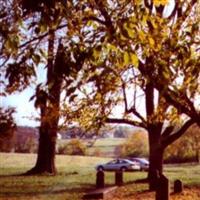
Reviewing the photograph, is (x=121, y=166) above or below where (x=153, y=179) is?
above

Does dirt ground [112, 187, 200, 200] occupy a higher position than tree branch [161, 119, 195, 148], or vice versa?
tree branch [161, 119, 195, 148]

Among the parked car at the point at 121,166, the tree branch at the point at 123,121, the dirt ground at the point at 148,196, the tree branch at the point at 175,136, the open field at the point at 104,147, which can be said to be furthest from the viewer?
the open field at the point at 104,147

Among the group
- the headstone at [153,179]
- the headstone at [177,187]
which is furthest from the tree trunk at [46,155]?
the headstone at [177,187]

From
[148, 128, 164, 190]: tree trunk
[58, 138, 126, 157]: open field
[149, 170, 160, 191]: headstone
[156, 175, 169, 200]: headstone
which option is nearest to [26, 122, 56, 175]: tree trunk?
[148, 128, 164, 190]: tree trunk

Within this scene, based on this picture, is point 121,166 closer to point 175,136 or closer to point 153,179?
point 153,179

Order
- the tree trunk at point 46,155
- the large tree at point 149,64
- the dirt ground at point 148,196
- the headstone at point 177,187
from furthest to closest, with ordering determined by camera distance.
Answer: the tree trunk at point 46,155 → the headstone at point 177,187 → the dirt ground at point 148,196 → the large tree at point 149,64

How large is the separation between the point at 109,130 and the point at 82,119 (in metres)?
4.00

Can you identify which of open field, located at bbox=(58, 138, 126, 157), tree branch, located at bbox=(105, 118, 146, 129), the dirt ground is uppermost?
open field, located at bbox=(58, 138, 126, 157)

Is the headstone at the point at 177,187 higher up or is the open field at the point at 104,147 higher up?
the open field at the point at 104,147

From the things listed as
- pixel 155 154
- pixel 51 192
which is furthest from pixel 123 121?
pixel 51 192

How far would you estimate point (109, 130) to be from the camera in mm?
25344

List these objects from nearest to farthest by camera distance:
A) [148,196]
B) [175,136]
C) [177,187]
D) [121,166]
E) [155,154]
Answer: [148,196]
[177,187]
[175,136]
[155,154]
[121,166]

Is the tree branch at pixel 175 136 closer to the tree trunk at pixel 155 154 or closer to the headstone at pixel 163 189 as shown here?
the tree trunk at pixel 155 154

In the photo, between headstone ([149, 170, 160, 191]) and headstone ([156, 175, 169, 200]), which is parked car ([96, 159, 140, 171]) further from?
headstone ([156, 175, 169, 200])
